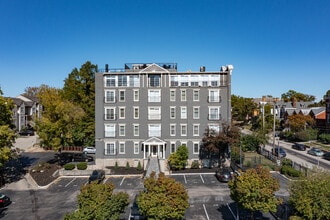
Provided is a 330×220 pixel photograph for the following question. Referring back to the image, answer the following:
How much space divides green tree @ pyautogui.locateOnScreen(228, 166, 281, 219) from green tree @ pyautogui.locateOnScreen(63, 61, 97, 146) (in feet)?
121

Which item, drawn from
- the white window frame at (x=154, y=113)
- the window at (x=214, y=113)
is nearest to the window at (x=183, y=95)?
the white window frame at (x=154, y=113)

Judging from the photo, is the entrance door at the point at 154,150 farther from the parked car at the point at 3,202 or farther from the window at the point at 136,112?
the parked car at the point at 3,202

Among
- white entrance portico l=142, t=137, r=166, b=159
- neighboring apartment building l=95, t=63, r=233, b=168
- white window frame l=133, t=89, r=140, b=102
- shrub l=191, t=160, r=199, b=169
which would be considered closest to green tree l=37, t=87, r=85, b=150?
neighboring apartment building l=95, t=63, r=233, b=168

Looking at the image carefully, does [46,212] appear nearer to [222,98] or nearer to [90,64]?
[222,98]

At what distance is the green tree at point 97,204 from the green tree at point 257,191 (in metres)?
8.20

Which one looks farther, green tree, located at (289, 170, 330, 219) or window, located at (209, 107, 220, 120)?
window, located at (209, 107, 220, 120)

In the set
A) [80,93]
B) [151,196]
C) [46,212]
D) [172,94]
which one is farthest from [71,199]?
[80,93]

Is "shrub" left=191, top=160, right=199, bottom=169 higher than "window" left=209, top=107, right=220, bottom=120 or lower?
lower

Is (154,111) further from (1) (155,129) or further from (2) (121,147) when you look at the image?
(2) (121,147)

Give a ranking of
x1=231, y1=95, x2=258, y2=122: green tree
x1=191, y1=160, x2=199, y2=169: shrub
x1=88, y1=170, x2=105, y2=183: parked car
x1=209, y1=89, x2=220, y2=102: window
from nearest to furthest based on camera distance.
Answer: x1=88, y1=170, x2=105, y2=183: parked car
x1=191, y1=160, x2=199, y2=169: shrub
x1=209, y1=89, x2=220, y2=102: window
x1=231, y1=95, x2=258, y2=122: green tree

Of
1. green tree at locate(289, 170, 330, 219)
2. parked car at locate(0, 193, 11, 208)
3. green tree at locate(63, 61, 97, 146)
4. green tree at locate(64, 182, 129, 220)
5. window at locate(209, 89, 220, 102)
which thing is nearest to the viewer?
green tree at locate(64, 182, 129, 220)

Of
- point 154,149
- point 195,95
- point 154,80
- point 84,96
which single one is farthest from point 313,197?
point 84,96

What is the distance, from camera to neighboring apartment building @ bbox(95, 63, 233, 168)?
3956 cm

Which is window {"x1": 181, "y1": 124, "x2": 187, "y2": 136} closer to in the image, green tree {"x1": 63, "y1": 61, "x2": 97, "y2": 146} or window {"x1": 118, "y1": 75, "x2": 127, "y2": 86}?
window {"x1": 118, "y1": 75, "x2": 127, "y2": 86}
